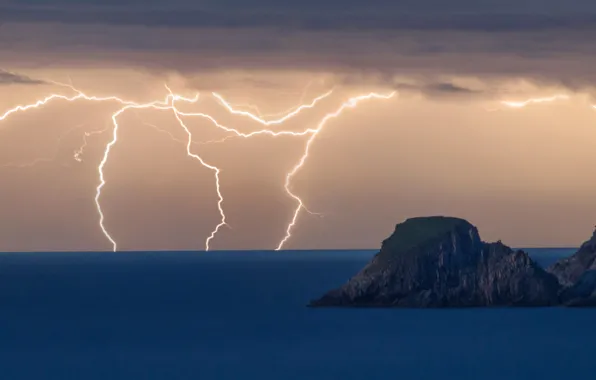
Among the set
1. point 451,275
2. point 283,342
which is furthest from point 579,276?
point 283,342

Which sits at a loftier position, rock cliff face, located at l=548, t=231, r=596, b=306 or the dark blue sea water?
rock cliff face, located at l=548, t=231, r=596, b=306

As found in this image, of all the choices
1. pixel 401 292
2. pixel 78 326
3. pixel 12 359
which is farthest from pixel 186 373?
pixel 401 292

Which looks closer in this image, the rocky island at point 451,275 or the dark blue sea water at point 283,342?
the dark blue sea water at point 283,342

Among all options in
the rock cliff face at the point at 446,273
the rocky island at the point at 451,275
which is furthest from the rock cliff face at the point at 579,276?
the rock cliff face at the point at 446,273

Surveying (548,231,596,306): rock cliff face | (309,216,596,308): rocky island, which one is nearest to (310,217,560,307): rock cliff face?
(309,216,596,308): rocky island

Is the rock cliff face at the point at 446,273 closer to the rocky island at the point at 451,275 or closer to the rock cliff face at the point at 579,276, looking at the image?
the rocky island at the point at 451,275

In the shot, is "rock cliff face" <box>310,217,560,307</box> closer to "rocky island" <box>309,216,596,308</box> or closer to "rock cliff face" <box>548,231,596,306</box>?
"rocky island" <box>309,216,596,308</box>
